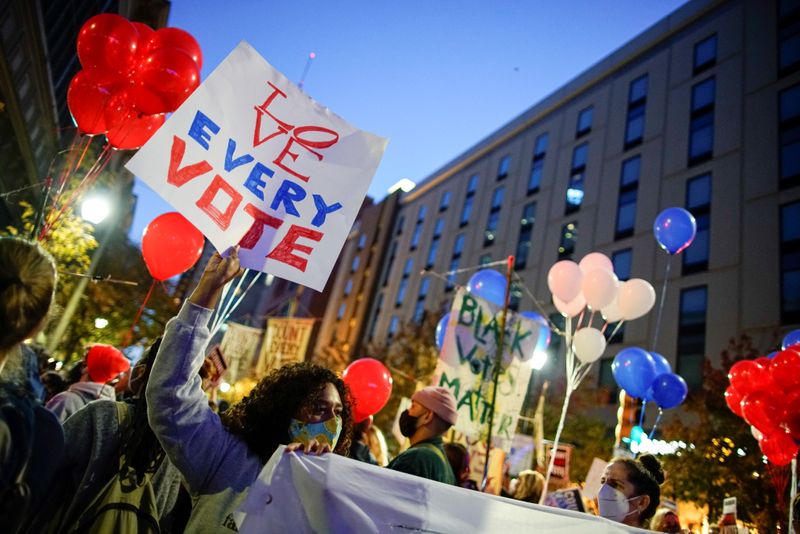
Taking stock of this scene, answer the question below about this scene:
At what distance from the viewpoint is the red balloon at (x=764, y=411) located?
210 inches

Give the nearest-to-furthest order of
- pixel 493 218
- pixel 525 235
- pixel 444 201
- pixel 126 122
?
pixel 126 122 < pixel 525 235 < pixel 493 218 < pixel 444 201

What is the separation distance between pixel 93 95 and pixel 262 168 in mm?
3249

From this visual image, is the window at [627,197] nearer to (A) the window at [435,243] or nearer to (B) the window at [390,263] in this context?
(A) the window at [435,243]

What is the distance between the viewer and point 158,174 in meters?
2.62

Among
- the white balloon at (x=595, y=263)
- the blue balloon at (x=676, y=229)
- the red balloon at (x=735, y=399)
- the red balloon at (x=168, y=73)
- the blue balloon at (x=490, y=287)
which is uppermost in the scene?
the blue balloon at (x=676, y=229)

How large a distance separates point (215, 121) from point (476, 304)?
18.2ft

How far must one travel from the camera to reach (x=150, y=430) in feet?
6.97

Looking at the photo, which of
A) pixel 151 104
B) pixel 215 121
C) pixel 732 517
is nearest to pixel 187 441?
pixel 215 121

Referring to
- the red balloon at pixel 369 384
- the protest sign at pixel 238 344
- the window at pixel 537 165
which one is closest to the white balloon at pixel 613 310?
the red balloon at pixel 369 384

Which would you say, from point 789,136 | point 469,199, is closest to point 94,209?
point 789,136

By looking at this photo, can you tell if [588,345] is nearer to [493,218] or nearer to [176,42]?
[176,42]

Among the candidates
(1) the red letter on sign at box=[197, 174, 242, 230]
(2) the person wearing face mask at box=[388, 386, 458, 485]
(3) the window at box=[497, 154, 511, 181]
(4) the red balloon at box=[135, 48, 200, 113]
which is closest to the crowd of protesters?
(1) the red letter on sign at box=[197, 174, 242, 230]

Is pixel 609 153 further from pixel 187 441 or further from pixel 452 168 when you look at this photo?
pixel 187 441

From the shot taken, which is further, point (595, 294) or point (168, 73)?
point (595, 294)
